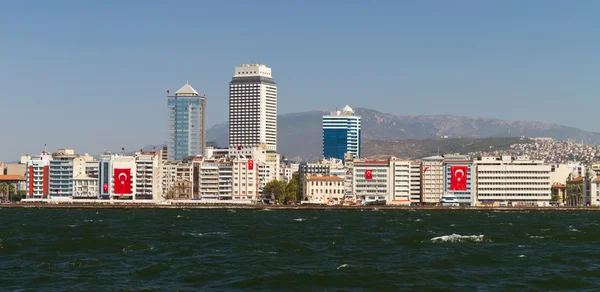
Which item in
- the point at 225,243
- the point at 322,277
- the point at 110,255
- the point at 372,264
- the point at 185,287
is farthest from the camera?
the point at 225,243

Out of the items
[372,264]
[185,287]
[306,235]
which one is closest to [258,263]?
[372,264]

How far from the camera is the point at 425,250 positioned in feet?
263

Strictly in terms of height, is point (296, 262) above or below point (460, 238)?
below

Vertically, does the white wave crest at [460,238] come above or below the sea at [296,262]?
above

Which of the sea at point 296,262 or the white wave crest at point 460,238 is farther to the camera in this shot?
the white wave crest at point 460,238

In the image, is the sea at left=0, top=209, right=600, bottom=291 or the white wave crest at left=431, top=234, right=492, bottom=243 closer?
the sea at left=0, top=209, right=600, bottom=291

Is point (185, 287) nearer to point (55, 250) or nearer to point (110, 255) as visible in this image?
point (110, 255)

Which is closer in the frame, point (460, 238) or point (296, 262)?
point (296, 262)

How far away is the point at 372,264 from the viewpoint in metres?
67.8

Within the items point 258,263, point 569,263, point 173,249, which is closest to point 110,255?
point 173,249

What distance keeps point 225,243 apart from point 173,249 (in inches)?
331

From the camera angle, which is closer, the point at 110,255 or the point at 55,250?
the point at 110,255

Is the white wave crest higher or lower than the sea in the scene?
higher

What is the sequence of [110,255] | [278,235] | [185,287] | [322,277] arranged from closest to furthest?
[185,287] < [322,277] < [110,255] < [278,235]
